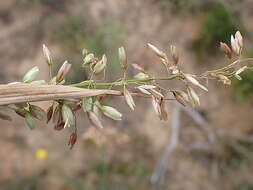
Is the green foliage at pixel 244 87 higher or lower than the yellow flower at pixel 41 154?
higher

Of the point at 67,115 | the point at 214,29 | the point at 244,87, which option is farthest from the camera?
the point at 214,29

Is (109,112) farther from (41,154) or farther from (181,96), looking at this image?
(41,154)

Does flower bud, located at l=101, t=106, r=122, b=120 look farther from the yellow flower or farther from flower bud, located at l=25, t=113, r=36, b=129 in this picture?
the yellow flower

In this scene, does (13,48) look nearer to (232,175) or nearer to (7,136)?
(7,136)

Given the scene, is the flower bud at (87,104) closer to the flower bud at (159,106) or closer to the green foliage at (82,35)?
the flower bud at (159,106)

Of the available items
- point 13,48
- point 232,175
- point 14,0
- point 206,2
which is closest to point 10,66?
point 13,48

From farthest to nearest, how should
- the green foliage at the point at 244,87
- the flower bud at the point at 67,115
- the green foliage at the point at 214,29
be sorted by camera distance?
the green foliage at the point at 214,29, the green foliage at the point at 244,87, the flower bud at the point at 67,115

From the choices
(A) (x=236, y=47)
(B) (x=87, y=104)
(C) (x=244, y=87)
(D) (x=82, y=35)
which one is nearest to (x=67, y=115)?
(B) (x=87, y=104)

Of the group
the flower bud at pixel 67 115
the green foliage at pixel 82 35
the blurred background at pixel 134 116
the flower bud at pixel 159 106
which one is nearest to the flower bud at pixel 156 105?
the flower bud at pixel 159 106
